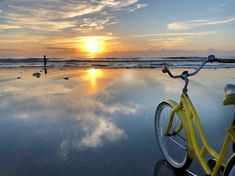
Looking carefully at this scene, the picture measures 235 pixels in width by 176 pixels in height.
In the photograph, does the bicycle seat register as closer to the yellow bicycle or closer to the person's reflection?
the yellow bicycle

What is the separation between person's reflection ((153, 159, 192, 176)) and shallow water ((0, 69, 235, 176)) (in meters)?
0.01

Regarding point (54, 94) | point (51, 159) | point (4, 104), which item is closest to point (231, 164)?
point (51, 159)

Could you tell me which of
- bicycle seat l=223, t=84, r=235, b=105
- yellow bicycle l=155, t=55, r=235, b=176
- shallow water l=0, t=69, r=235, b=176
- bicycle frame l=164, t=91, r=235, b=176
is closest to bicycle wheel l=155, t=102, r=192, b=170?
yellow bicycle l=155, t=55, r=235, b=176

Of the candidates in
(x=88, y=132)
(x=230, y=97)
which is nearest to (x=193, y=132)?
(x=230, y=97)

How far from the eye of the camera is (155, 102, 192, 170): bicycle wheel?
159 inches

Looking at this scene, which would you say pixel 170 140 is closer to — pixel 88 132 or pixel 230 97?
pixel 88 132

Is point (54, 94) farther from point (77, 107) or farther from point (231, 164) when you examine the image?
point (231, 164)

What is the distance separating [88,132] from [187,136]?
103 inches

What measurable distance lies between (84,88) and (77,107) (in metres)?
3.78

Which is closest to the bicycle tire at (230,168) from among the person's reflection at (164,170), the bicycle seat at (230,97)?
the bicycle seat at (230,97)

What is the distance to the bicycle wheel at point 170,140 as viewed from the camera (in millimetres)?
4043

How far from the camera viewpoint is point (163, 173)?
3.85 meters

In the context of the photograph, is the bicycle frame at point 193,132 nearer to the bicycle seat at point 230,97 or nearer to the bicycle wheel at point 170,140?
the bicycle wheel at point 170,140

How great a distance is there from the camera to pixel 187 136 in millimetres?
3443
